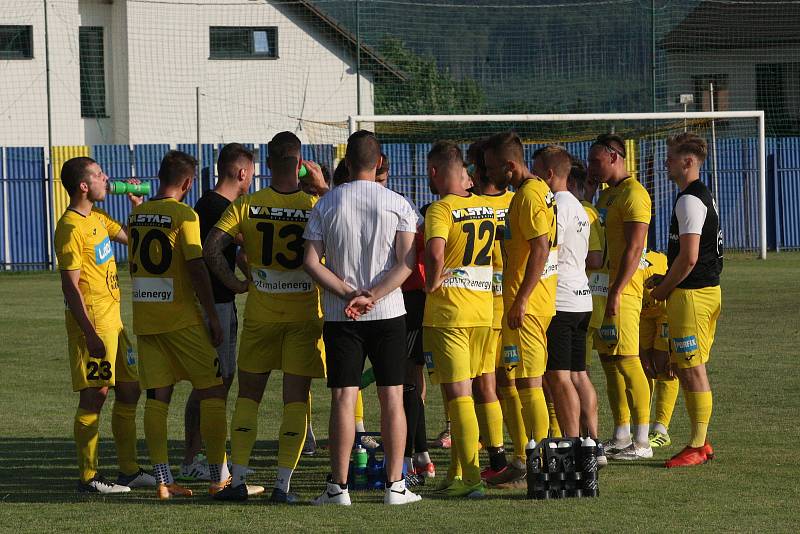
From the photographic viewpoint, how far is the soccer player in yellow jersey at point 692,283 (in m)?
7.95

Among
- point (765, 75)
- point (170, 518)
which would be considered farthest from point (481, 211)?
point (765, 75)

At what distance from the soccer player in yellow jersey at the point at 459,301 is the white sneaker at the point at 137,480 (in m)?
1.94

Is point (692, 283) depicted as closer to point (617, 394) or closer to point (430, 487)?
point (617, 394)

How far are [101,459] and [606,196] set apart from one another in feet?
13.3

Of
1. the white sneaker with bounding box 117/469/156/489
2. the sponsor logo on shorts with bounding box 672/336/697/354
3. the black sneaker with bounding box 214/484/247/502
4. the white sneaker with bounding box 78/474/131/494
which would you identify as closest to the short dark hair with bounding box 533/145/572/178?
the sponsor logo on shorts with bounding box 672/336/697/354

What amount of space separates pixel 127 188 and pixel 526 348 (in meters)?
3.01

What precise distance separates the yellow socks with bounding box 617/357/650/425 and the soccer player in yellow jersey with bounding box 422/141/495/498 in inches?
67.5

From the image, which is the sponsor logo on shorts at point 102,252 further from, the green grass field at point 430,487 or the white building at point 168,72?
the white building at point 168,72

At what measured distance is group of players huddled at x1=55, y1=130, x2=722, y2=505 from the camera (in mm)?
6789

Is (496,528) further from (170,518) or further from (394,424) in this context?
(170,518)

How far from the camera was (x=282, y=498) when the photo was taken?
22.7ft

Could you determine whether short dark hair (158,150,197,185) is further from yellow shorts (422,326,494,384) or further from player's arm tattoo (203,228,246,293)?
yellow shorts (422,326,494,384)

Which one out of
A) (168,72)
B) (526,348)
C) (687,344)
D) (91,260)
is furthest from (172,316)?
(168,72)

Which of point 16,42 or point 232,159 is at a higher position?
point 16,42
